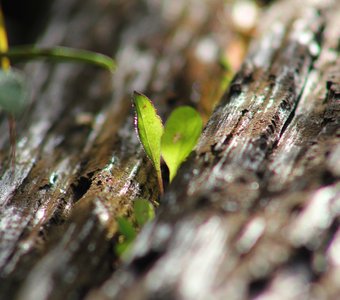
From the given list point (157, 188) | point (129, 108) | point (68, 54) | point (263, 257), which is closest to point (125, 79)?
point (129, 108)

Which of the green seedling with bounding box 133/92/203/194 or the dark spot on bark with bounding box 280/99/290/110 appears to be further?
the dark spot on bark with bounding box 280/99/290/110

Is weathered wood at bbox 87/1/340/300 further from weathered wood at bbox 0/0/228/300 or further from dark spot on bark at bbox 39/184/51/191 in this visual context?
dark spot on bark at bbox 39/184/51/191

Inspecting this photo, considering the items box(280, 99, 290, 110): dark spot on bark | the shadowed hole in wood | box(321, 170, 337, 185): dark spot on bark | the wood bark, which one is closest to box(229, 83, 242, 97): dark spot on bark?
the wood bark

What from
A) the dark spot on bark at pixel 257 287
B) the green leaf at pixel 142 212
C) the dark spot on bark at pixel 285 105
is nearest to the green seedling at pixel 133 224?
the green leaf at pixel 142 212

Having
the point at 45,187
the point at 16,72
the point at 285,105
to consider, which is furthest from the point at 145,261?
the point at 16,72

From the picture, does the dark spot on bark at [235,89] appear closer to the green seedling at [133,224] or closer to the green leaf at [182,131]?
the green leaf at [182,131]

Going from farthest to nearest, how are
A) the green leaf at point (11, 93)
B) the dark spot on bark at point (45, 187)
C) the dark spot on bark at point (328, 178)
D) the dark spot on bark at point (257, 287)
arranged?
the dark spot on bark at point (45, 187)
the green leaf at point (11, 93)
the dark spot on bark at point (328, 178)
the dark spot on bark at point (257, 287)

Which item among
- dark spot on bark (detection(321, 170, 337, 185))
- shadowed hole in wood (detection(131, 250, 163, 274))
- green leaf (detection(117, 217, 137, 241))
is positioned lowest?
dark spot on bark (detection(321, 170, 337, 185))

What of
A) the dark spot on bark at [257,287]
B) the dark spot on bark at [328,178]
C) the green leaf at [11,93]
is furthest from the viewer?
the green leaf at [11,93]

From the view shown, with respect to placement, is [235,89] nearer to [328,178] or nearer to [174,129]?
[174,129]
